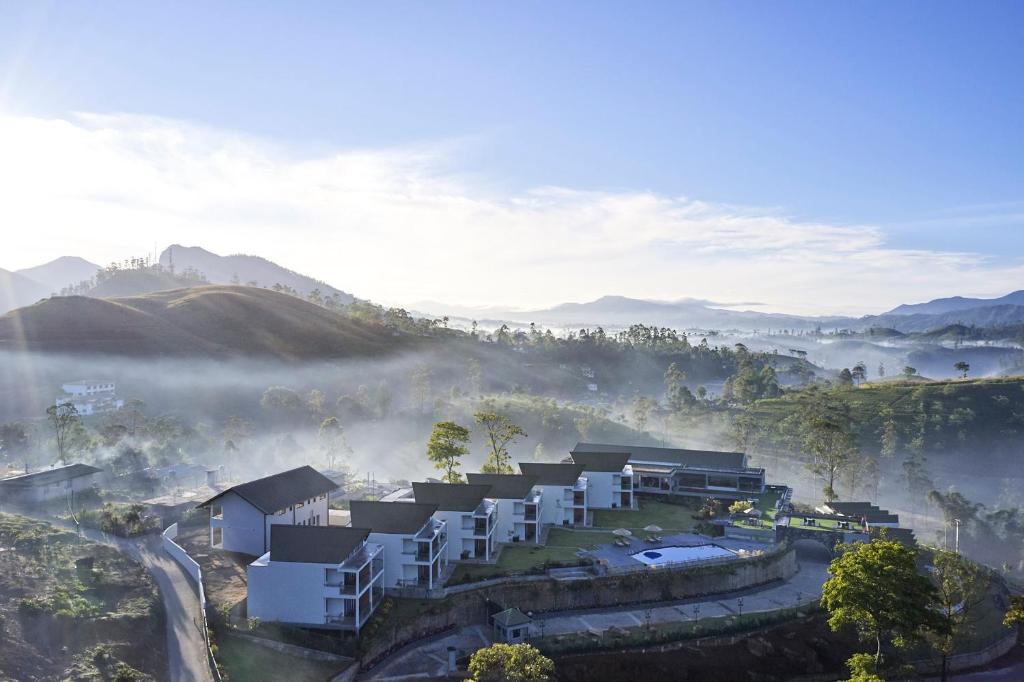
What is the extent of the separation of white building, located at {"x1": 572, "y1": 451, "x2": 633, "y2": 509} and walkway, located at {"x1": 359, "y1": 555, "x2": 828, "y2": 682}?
12.4 m

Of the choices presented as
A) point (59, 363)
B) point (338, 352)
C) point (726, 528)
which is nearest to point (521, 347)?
point (338, 352)

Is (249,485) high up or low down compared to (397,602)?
up

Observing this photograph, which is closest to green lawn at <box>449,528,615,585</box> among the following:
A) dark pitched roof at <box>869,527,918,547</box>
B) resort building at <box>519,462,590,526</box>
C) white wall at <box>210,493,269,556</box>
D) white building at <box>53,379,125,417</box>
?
resort building at <box>519,462,590,526</box>

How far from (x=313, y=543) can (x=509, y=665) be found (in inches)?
403

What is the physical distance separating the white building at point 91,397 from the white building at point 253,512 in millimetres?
53488

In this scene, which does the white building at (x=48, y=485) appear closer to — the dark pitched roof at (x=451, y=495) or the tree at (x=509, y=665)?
the dark pitched roof at (x=451, y=495)

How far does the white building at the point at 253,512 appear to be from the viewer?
1350 inches

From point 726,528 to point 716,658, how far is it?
44.0ft

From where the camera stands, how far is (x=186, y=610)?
28312 millimetres

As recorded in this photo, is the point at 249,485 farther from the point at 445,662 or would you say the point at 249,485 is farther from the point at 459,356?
the point at 459,356

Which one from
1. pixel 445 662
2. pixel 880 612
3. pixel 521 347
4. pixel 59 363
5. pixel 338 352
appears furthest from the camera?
pixel 521 347

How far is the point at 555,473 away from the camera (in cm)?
4500

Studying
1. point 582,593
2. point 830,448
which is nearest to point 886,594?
point 582,593

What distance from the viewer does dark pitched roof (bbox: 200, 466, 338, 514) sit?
113 ft
